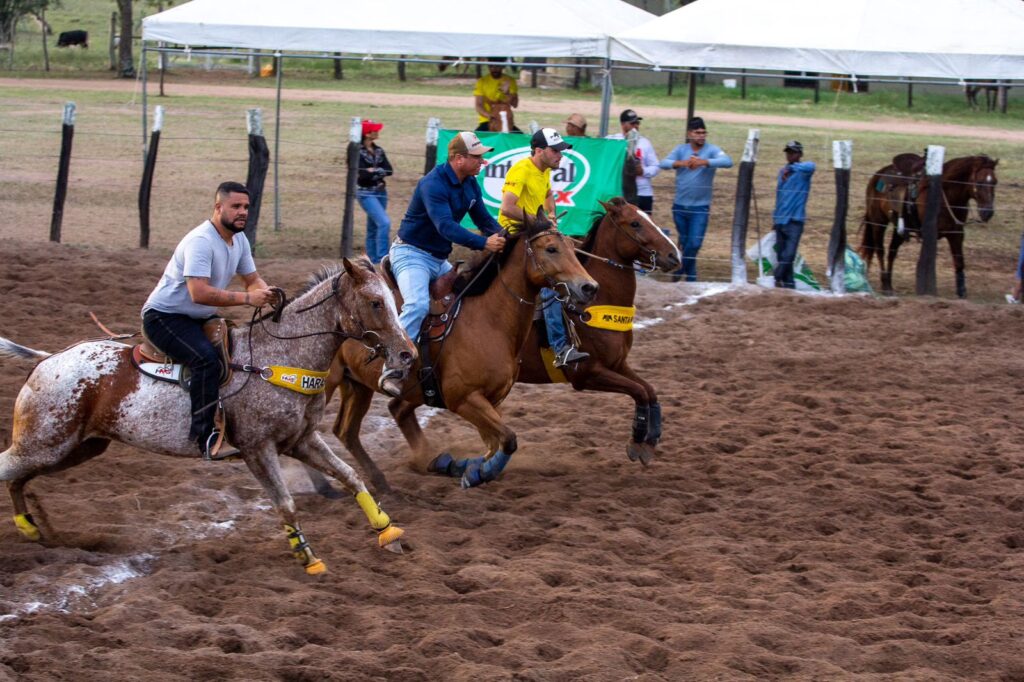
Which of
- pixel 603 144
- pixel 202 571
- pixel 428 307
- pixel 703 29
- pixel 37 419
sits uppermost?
pixel 703 29

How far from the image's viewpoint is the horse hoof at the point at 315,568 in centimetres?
649

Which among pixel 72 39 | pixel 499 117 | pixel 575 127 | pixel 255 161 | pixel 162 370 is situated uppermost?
pixel 72 39

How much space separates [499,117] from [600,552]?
37.5 feet

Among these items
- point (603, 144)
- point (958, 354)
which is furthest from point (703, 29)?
point (958, 354)

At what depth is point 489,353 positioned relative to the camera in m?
7.95

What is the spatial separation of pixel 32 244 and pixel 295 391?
987 centimetres

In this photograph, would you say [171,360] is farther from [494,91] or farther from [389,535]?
[494,91]

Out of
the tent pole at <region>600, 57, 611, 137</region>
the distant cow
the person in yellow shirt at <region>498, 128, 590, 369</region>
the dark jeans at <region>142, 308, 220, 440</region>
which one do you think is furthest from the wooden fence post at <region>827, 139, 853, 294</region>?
the distant cow

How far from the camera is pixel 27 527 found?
6691 millimetres

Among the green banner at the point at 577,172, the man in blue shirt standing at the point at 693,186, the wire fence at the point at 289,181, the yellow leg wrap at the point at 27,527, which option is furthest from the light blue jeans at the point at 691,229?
the yellow leg wrap at the point at 27,527

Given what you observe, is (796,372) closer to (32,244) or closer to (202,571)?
(202,571)

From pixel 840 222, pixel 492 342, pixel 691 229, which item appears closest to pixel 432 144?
pixel 691 229

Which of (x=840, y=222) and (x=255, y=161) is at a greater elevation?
(x=255, y=161)

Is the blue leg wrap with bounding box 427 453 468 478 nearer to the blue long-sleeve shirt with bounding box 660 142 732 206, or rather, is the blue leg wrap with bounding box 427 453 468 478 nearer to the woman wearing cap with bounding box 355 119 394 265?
the woman wearing cap with bounding box 355 119 394 265
